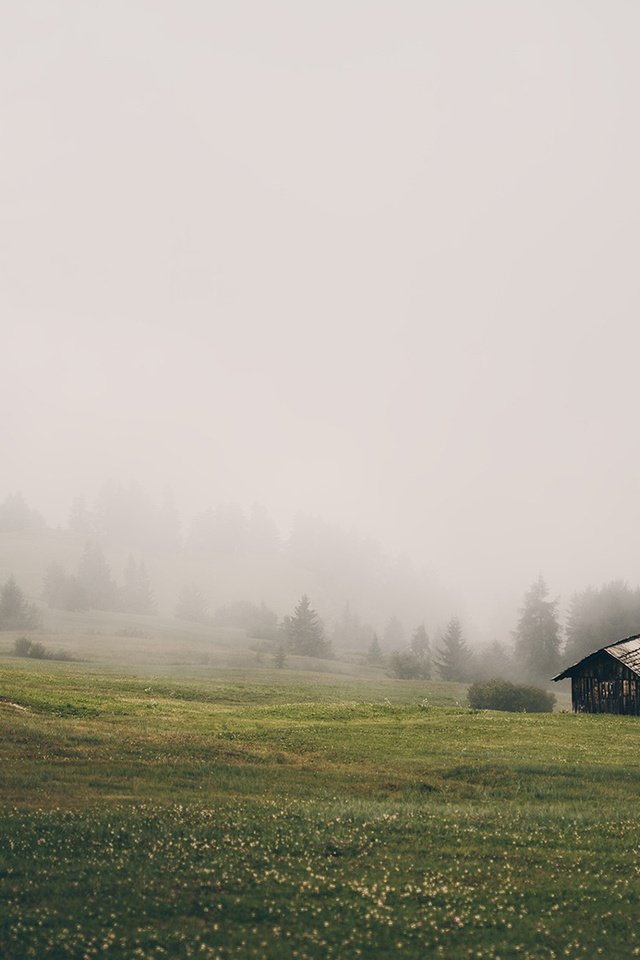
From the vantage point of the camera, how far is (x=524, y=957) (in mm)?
15977

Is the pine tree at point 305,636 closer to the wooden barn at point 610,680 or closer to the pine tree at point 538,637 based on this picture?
the pine tree at point 538,637

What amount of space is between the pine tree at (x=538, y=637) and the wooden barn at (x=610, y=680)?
77.8 meters

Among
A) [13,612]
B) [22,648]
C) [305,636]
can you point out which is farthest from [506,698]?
[13,612]

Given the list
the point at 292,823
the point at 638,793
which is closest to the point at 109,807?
the point at 292,823

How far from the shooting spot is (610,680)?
7856cm

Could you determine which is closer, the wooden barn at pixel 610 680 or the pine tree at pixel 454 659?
the wooden barn at pixel 610 680

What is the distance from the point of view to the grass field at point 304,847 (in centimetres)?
1644

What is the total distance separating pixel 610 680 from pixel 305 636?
113981 millimetres

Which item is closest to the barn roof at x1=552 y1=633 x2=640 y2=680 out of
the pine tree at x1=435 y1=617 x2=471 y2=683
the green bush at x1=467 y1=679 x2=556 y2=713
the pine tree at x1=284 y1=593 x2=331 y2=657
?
the green bush at x1=467 y1=679 x2=556 y2=713

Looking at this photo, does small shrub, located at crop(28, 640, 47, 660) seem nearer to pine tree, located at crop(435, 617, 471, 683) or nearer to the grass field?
the grass field

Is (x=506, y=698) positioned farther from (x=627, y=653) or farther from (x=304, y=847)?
(x=304, y=847)

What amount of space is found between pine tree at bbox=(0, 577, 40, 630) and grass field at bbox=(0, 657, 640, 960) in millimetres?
128528

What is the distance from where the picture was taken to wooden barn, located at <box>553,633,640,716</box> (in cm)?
7619

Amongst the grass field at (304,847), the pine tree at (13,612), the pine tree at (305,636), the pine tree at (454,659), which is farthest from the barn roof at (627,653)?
the pine tree at (13,612)
